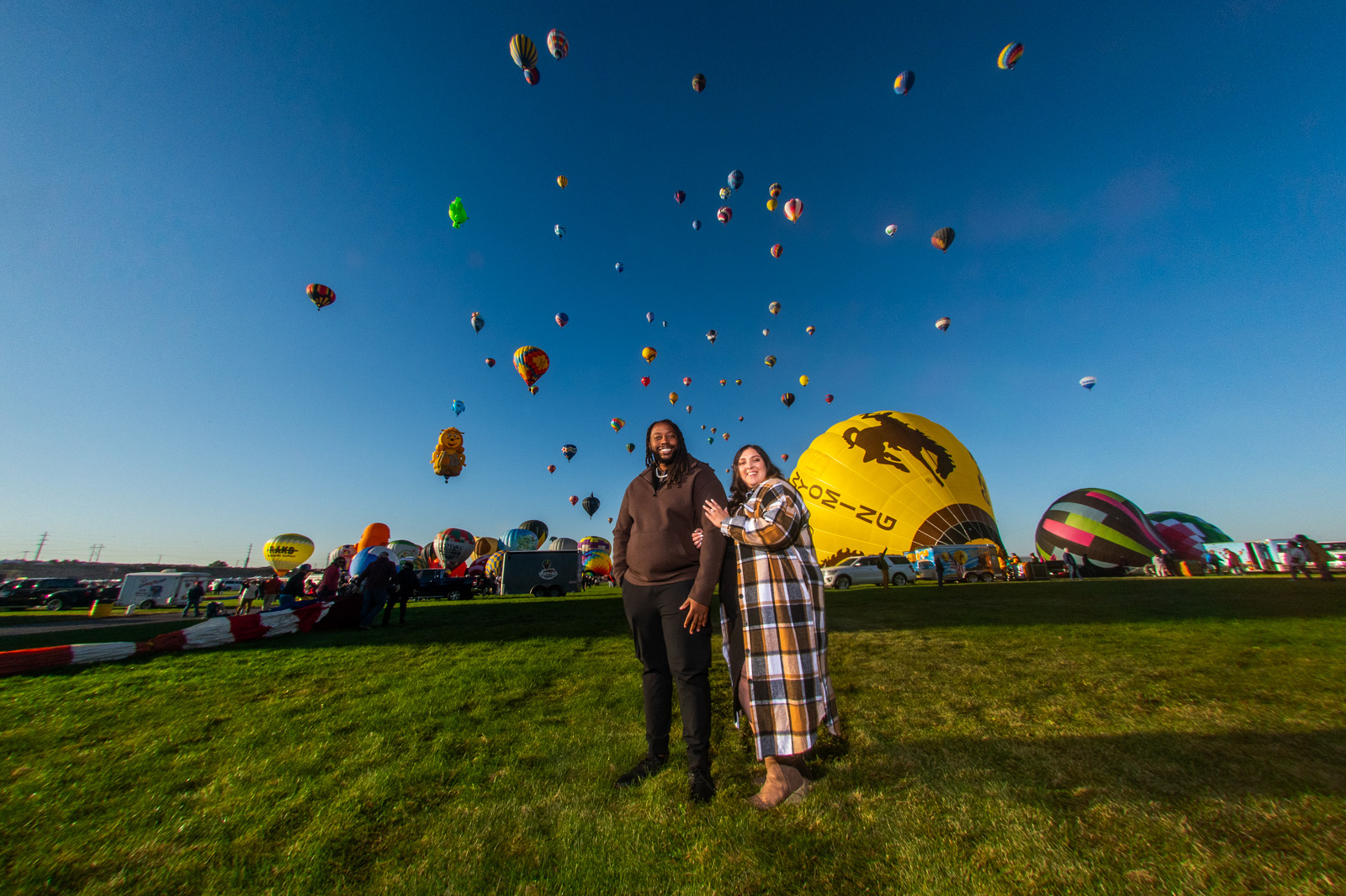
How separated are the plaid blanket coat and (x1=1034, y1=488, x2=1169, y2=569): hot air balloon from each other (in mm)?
29883

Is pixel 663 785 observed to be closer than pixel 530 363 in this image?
Yes

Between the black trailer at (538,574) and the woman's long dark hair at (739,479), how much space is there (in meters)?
23.0

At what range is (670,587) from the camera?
107 inches

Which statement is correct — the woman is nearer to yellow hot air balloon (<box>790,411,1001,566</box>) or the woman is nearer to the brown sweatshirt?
the brown sweatshirt

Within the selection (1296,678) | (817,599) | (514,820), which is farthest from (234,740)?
(1296,678)

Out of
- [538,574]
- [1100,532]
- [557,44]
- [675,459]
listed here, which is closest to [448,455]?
[538,574]

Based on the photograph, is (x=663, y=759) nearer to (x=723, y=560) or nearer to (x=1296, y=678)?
(x=723, y=560)

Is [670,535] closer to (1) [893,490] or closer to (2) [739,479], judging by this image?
(2) [739,479]

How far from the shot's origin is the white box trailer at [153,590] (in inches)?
958

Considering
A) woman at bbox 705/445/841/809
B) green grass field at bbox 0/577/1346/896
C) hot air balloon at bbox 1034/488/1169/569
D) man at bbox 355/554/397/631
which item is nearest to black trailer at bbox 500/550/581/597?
man at bbox 355/554/397/631

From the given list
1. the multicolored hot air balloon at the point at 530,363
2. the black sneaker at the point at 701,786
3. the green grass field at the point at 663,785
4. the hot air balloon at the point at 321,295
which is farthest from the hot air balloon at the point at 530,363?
the black sneaker at the point at 701,786

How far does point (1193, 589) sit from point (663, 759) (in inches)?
657

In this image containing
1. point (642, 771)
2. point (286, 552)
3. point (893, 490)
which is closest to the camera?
point (642, 771)

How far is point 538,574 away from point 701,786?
23900 millimetres
